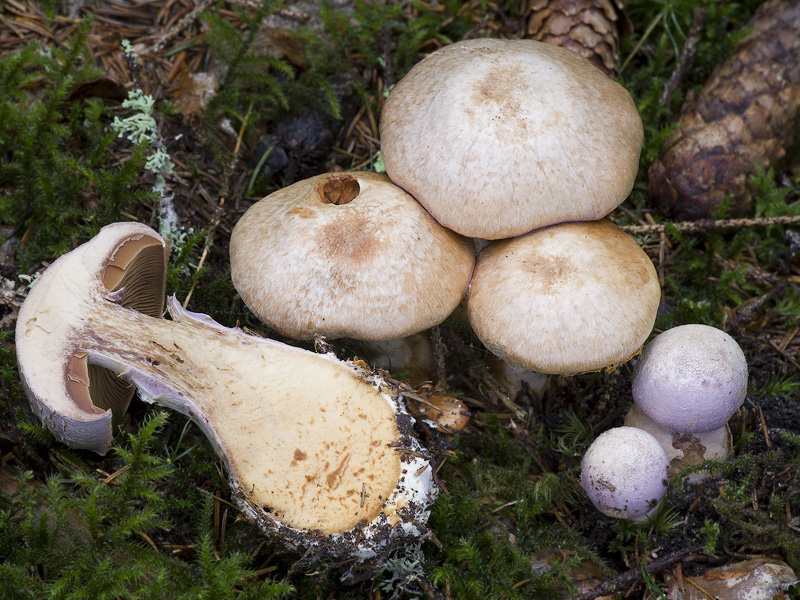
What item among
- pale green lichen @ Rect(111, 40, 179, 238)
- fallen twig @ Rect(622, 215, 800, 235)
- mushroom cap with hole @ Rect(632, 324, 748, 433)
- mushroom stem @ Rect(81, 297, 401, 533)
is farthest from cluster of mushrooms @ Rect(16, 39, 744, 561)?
fallen twig @ Rect(622, 215, 800, 235)

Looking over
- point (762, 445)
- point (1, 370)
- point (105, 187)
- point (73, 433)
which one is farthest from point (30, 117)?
point (762, 445)

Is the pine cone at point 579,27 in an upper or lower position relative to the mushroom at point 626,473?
upper

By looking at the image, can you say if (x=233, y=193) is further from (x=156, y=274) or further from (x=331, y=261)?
(x=331, y=261)

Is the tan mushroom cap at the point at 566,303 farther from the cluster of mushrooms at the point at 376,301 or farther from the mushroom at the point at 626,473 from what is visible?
the mushroom at the point at 626,473

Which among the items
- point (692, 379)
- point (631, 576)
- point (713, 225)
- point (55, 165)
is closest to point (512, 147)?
point (692, 379)

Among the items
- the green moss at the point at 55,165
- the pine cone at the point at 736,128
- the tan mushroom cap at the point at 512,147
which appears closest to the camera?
the tan mushroom cap at the point at 512,147

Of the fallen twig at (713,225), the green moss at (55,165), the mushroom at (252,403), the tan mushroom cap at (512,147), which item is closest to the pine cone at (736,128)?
the fallen twig at (713,225)

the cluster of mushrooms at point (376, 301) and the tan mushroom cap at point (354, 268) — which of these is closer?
the cluster of mushrooms at point (376, 301)

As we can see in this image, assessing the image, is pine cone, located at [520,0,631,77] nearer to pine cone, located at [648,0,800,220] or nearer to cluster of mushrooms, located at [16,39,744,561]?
pine cone, located at [648,0,800,220]
